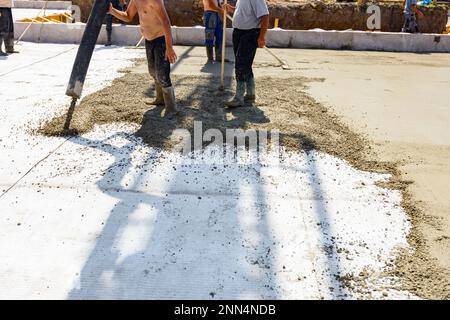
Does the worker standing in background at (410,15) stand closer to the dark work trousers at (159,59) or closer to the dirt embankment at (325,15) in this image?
the dirt embankment at (325,15)

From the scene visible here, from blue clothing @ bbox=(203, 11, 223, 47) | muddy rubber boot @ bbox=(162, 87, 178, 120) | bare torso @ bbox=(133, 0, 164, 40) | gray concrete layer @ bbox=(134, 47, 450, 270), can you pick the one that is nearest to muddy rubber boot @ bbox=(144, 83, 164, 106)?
muddy rubber boot @ bbox=(162, 87, 178, 120)

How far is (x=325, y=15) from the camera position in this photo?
1292 centimetres

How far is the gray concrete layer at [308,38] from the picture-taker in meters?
10.8

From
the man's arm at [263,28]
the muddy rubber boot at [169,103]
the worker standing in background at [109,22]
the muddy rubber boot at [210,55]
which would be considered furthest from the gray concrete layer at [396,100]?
the muddy rubber boot at [169,103]

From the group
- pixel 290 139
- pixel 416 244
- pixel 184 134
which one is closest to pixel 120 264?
pixel 416 244

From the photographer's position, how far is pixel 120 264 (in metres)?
2.59

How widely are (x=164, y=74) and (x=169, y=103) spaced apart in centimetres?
40

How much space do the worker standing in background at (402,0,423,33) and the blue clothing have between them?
649cm

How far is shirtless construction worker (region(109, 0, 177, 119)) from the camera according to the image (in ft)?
15.0

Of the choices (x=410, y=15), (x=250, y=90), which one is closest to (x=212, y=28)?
(x=250, y=90)

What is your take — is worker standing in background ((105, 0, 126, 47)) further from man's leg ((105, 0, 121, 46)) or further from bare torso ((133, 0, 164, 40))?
bare torso ((133, 0, 164, 40))

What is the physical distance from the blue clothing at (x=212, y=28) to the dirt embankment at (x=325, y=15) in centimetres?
444
